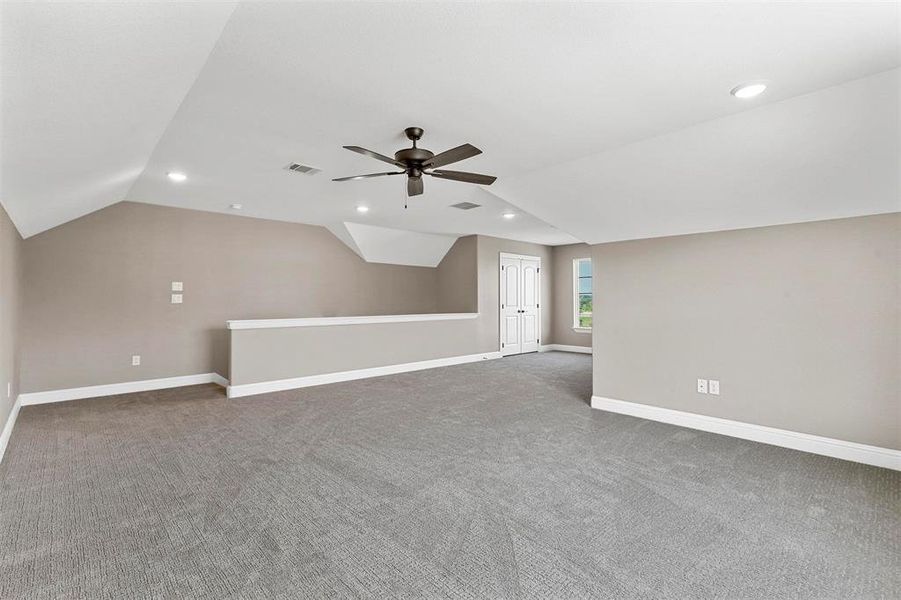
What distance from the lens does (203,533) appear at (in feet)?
6.77

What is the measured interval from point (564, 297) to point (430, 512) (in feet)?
24.7

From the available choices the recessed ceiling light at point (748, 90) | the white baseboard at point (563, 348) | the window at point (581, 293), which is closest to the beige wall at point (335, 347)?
the white baseboard at point (563, 348)

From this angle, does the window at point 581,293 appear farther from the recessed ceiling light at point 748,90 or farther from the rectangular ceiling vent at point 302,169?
the recessed ceiling light at point 748,90

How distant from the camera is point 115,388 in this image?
503cm

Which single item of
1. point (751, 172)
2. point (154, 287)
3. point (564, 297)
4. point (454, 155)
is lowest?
point (564, 297)

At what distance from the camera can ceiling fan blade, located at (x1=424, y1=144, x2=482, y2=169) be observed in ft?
8.71

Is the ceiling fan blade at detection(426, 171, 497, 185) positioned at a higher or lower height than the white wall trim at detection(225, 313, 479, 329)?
higher

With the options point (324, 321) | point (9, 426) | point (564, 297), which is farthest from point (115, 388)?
point (564, 297)

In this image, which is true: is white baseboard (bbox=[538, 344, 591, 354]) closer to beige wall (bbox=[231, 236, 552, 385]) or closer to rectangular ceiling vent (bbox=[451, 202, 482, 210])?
beige wall (bbox=[231, 236, 552, 385])

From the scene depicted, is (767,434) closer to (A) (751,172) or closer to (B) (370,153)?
(A) (751,172)

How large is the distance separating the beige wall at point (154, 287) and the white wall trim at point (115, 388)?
0.25ft

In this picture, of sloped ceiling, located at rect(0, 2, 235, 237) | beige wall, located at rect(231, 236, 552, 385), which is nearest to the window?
beige wall, located at rect(231, 236, 552, 385)

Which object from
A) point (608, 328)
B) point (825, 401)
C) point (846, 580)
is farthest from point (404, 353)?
point (846, 580)

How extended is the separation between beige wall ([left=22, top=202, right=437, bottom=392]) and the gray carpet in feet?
3.64
